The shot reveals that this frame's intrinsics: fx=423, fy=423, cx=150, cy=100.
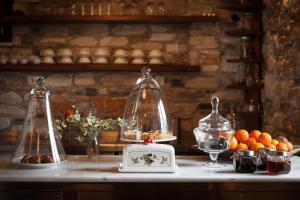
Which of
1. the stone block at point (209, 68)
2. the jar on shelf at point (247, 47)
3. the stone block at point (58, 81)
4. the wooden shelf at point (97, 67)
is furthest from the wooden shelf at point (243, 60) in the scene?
the stone block at point (58, 81)

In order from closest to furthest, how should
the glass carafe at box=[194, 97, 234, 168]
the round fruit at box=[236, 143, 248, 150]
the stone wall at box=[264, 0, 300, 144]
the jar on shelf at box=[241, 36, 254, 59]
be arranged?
the glass carafe at box=[194, 97, 234, 168] < the round fruit at box=[236, 143, 248, 150] < the stone wall at box=[264, 0, 300, 144] < the jar on shelf at box=[241, 36, 254, 59]

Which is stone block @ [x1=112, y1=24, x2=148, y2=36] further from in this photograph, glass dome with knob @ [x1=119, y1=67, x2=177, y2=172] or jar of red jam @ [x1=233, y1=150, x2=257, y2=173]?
jar of red jam @ [x1=233, y1=150, x2=257, y2=173]

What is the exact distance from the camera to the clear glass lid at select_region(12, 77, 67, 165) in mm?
2191

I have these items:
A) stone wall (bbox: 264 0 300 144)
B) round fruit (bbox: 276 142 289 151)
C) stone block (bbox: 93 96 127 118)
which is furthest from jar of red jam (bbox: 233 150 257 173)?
stone block (bbox: 93 96 127 118)

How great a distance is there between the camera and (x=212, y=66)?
491 cm

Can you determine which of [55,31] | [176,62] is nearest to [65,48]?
[55,31]

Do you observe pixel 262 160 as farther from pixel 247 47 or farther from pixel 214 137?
pixel 247 47

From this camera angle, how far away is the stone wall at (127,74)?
490 cm

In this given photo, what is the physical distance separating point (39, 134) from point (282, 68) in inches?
103

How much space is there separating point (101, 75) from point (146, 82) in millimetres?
2542

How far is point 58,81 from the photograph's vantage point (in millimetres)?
4918

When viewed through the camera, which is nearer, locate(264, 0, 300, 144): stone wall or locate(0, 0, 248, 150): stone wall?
locate(264, 0, 300, 144): stone wall

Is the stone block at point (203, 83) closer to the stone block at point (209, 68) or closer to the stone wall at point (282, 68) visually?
the stone block at point (209, 68)
